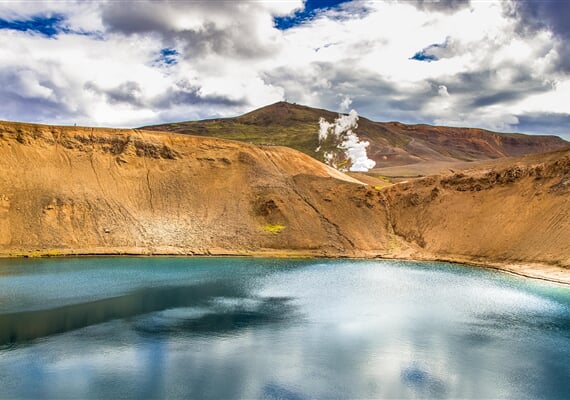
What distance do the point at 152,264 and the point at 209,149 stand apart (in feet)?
81.1

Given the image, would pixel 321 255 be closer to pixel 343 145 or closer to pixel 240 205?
pixel 240 205

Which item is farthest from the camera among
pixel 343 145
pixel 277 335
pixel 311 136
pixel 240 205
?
pixel 311 136

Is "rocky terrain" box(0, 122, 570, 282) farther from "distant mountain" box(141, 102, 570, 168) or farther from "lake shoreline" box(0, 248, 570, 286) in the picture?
"distant mountain" box(141, 102, 570, 168)

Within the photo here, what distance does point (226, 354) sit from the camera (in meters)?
22.7

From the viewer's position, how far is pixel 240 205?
61.6m

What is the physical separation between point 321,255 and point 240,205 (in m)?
12.3

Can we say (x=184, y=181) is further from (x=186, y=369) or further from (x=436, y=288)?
(x=186, y=369)

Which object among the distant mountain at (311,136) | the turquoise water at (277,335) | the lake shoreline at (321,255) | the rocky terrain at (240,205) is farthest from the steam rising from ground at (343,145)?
the turquoise water at (277,335)

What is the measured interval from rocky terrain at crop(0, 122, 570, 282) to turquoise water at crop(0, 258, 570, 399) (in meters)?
9.36

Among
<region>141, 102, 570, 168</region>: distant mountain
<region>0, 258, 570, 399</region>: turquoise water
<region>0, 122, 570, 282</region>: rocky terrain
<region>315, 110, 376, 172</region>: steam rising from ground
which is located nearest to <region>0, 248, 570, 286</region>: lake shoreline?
<region>0, 122, 570, 282</region>: rocky terrain

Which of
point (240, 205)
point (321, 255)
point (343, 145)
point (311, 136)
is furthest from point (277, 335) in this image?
point (311, 136)

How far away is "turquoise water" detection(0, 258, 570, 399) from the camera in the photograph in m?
19.5

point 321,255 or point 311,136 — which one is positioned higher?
point 311,136

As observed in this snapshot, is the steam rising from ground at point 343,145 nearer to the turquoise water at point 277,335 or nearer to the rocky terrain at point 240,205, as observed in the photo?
the rocky terrain at point 240,205
